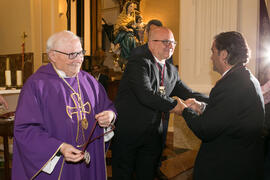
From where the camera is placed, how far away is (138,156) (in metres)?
2.58

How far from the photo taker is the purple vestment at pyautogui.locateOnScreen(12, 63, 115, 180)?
1.64m

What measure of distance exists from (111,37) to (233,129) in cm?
586

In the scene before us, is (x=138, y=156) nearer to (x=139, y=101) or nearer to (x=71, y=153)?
(x=139, y=101)

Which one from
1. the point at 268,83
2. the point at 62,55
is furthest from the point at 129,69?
the point at 268,83

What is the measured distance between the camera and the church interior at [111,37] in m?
3.72

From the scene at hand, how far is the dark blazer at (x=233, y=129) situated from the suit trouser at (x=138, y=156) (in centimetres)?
74

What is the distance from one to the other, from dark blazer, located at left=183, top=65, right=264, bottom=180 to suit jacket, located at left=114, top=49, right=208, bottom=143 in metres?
0.55

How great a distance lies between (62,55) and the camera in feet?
5.91

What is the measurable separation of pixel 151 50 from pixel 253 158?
4.21ft

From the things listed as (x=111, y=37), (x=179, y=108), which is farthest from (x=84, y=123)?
(x=111, y=37)

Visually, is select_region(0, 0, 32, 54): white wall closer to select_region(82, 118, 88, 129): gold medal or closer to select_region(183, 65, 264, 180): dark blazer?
select_region(82, 118, 88, 129): gold medal

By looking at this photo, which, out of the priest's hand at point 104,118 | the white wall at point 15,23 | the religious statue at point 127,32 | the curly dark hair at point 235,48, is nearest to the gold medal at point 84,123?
the priest's hand at point 104,118

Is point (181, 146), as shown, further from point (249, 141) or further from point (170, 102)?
point (249, 141)

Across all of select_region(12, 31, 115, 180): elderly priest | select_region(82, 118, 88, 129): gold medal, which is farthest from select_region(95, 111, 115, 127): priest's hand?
select_region(82, 118, 88, 129): gold medal
